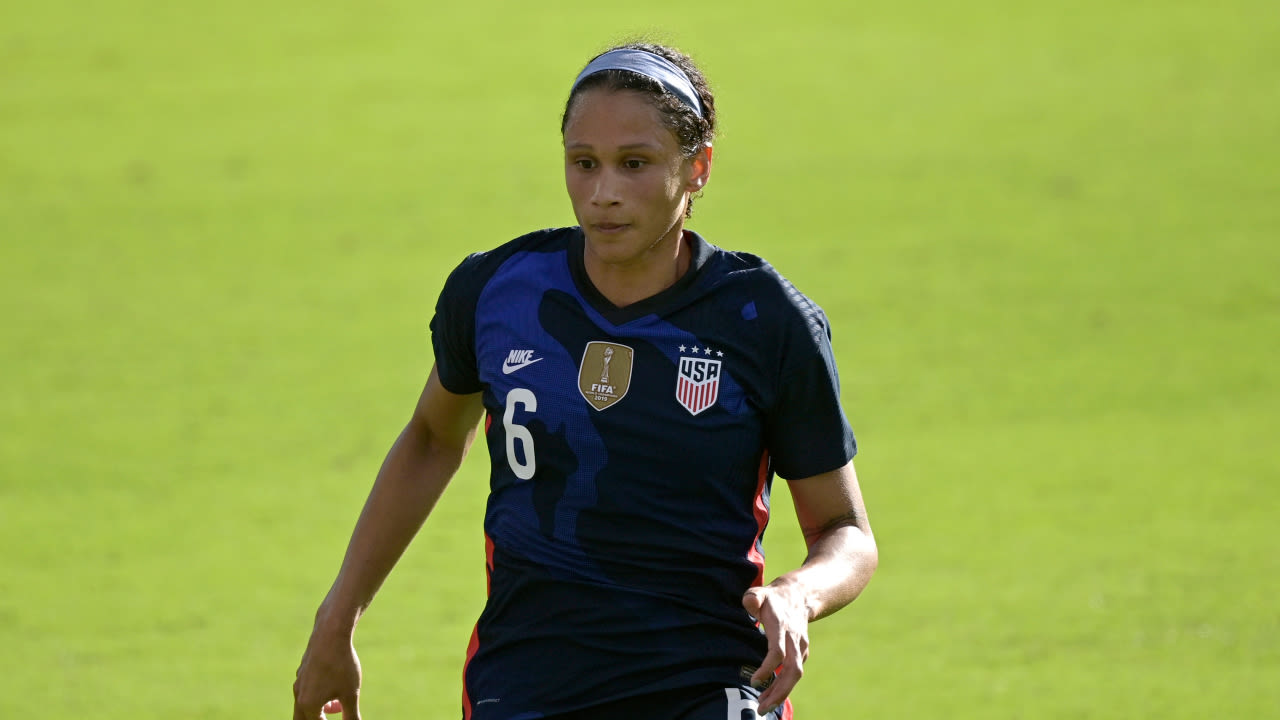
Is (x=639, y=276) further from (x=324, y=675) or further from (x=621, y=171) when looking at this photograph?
(x=324, y=675)

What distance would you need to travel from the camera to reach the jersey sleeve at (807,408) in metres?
2.07

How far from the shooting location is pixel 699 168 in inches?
86.8

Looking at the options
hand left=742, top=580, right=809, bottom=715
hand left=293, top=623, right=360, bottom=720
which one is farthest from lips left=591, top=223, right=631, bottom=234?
hand left=293, top=623, right=360, bottom=720

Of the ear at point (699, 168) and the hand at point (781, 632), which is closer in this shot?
the hand at point (781, 632)

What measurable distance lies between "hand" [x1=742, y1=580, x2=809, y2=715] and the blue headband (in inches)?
26.5

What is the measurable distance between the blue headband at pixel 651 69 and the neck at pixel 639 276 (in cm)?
18

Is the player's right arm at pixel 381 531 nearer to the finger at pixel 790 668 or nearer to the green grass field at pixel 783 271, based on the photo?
the finger at pixel 790 668

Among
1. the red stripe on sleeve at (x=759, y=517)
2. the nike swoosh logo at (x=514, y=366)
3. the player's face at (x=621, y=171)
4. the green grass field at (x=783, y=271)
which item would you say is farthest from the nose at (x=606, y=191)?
the green grass field at (x=783, y=271)

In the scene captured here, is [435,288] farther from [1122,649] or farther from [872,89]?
[1122,649]

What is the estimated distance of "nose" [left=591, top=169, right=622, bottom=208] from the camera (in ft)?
6.77

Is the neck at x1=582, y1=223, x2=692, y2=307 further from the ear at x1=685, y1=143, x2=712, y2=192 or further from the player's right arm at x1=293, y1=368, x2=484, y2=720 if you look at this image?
the player's right arm at x1=293, y1=368, x2=484, y2=720

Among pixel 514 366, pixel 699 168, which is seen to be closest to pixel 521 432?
pixel 514 366

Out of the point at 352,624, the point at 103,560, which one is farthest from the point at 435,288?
the point at 352,624

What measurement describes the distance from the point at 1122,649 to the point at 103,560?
3094mm
